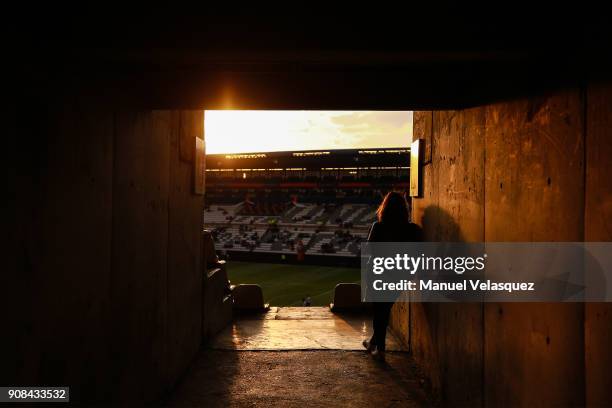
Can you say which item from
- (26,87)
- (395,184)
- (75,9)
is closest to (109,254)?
(26,87)

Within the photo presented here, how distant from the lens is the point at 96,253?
2.55 metres

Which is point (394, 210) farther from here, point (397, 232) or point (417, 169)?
point (417, 169)

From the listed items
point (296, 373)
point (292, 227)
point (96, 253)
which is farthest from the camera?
point (292, 227)

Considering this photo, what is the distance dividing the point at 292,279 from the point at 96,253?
1684 centimetres

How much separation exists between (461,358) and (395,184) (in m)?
29.8

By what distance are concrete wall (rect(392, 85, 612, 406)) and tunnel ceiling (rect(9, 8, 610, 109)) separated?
0.18 metres

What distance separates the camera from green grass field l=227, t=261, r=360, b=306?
15055mm

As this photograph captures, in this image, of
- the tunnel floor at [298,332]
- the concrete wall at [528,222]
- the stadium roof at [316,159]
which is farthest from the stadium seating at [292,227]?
the concrete wall at [528,222]

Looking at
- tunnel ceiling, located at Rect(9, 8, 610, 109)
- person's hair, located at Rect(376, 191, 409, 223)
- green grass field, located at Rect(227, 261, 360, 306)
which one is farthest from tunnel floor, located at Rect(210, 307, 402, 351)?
green grass field, located at Rect(227, 261, 360, 306)

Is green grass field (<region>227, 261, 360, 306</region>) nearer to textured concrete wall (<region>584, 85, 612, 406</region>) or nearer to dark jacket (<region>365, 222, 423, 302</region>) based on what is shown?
dark jacket (<region>365, 222, 423, 302</region>)

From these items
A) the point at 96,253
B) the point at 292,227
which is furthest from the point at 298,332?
the point at 292,227

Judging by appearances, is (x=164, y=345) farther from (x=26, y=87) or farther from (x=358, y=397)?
(x=26, y=87)

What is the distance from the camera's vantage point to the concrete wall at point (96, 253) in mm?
1840

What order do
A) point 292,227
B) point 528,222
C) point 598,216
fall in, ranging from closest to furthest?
point 598,216, point 528,222, point 292,227
